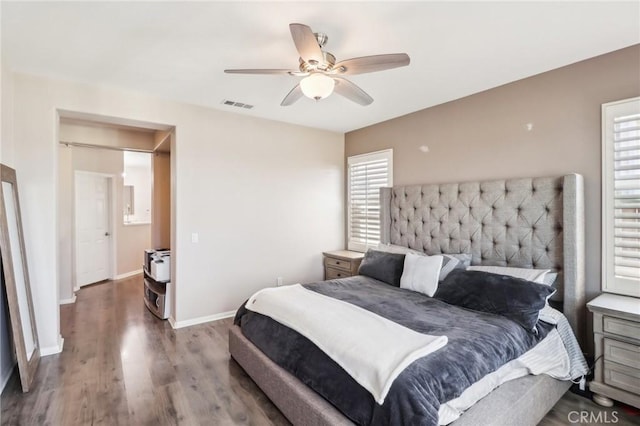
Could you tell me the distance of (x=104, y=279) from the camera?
6.20 m

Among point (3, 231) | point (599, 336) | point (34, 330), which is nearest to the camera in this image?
point (599, 336)

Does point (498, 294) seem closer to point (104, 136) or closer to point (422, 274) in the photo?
point (422, 274)

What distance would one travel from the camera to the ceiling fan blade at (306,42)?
5.68 ft

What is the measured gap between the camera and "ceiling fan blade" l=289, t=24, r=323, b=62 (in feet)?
5.68

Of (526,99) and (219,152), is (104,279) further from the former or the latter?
(526,99)

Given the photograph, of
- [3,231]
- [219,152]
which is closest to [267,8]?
[219,152]

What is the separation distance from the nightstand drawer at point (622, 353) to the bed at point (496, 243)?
1.00ft

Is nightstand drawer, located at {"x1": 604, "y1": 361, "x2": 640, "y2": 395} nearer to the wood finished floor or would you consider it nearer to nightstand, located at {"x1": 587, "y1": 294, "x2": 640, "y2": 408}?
nightstand, located at {"x1": 587, "y1": 294, "x2": 640, "y2": 408}

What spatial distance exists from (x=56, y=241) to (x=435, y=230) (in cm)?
399

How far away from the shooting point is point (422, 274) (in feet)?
10.0

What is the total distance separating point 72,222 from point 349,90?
4950 mm

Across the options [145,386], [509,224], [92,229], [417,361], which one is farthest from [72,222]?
[509,224]

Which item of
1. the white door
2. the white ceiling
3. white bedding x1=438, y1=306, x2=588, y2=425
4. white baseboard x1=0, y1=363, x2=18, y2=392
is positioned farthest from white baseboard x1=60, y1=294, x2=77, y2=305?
white bedding x1=438, y1=306, x2=588, y2=425

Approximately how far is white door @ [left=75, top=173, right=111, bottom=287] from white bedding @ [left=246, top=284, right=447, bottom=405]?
16.2ft
